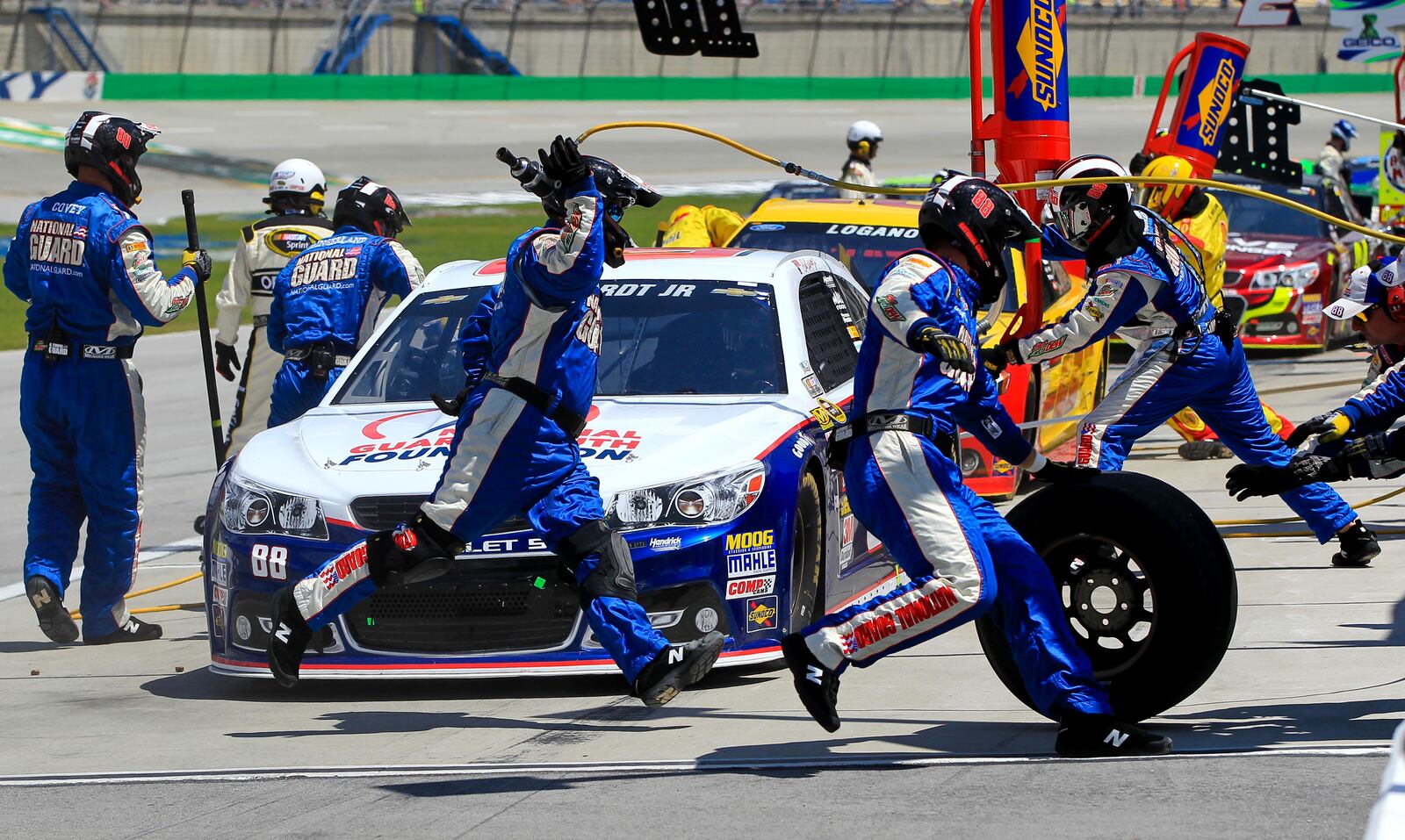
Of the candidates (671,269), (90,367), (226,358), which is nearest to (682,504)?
(671,269)

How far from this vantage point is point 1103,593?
6176 mm

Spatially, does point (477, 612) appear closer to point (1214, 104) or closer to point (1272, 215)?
point (1214, 104)

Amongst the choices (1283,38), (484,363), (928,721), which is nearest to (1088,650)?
(928,721)

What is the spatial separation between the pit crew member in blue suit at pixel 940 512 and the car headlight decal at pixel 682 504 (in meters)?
0.89

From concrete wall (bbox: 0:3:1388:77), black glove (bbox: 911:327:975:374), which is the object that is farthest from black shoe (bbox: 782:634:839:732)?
concrete wall (bbox: 0:3:1388:77)

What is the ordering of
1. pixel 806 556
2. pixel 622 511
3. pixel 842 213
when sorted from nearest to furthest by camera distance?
pixel 622 511
pixel 806 556
pixel 842 213

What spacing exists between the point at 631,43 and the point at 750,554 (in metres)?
45.9

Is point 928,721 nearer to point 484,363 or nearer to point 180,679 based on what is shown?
point 484,363

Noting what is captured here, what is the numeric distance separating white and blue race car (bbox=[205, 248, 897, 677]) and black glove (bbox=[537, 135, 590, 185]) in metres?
1.10

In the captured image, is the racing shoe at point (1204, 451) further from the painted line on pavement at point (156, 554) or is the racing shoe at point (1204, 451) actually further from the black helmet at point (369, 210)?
the painted line on pavement at point (156, 554)

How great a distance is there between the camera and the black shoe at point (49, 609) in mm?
8383

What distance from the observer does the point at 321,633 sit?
22.8ft

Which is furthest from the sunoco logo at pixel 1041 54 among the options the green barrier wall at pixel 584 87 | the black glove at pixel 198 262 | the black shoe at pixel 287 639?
the green barrier wall at pixel 584 87

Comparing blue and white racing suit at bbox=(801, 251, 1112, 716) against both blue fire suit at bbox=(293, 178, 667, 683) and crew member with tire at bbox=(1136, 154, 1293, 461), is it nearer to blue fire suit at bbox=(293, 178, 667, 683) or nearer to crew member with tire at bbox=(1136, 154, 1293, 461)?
blue fire suit at bbox=(293, 178, 667, 683)
